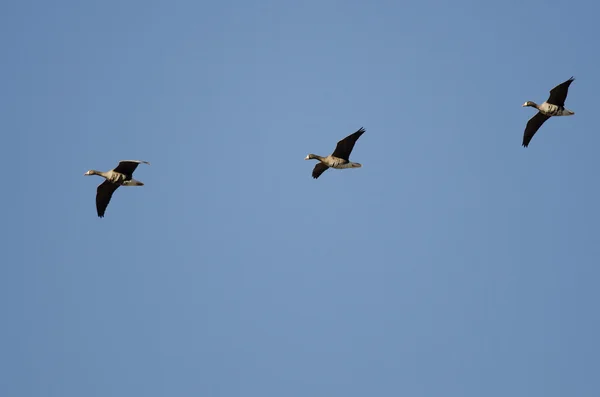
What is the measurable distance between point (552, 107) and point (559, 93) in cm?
112

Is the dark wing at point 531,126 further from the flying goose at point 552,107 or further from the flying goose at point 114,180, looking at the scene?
the flying goose at point 114,180

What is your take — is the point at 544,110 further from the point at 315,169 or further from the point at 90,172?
the point at 90,172

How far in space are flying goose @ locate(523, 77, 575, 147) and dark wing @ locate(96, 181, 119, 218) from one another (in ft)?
71.9

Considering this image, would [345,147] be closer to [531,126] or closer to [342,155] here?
[342,155]

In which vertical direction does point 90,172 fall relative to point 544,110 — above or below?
below

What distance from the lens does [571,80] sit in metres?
52.8

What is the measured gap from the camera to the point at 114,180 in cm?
5288

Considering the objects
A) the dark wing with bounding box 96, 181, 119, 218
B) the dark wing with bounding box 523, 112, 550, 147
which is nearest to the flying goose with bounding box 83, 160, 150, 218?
the dark wing with bounding box 96, 181, 119, 218

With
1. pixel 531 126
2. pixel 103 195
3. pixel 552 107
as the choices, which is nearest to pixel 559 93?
pixel 552 107

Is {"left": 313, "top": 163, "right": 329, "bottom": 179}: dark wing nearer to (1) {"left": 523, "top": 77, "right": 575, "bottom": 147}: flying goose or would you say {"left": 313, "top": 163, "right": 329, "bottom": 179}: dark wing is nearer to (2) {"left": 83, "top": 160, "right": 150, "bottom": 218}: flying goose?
(2) {"left": 83, "top": 160, "right": 150, "bottom": 218}: flying goose

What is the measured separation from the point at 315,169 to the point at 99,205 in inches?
472

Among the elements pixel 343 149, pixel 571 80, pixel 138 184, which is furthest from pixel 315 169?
pixel 571 80

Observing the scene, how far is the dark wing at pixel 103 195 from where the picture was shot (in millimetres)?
54194

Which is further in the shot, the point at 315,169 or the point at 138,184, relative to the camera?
the point at 315,169
